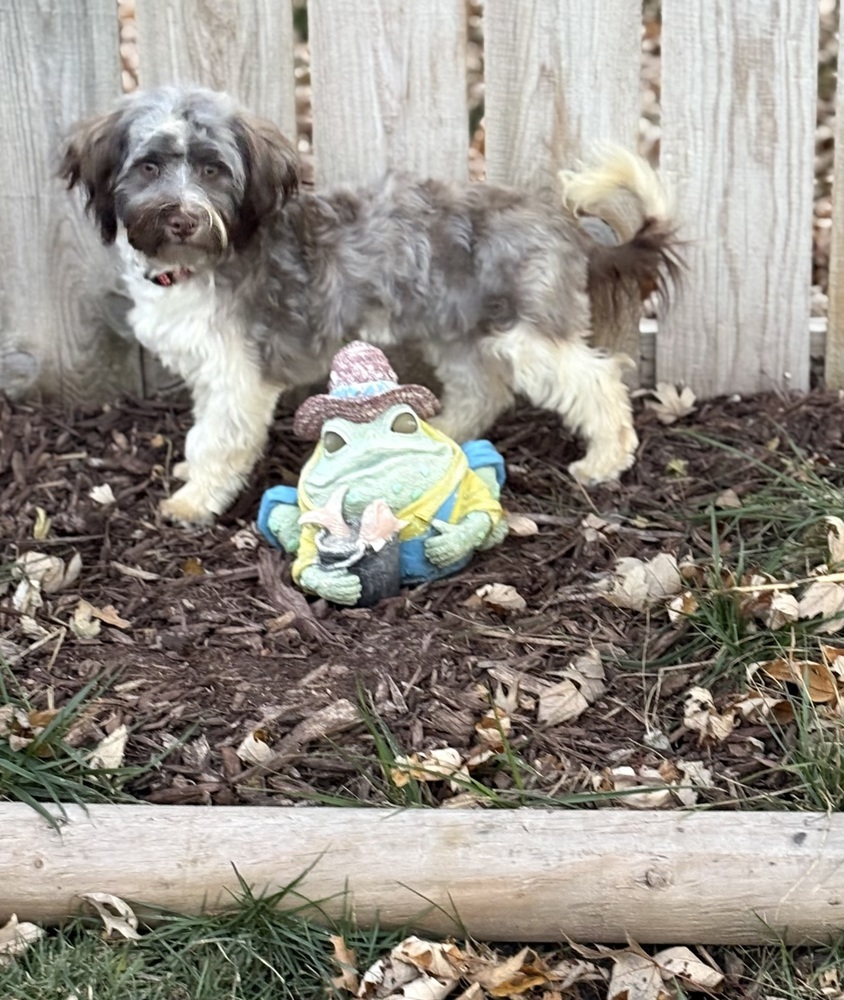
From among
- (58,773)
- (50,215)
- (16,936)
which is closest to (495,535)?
(58,773)

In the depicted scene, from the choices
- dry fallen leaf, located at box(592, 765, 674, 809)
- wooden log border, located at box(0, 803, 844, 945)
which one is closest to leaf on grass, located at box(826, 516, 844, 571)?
dry fallen leaf, located at box(592, 765, 674, 809)

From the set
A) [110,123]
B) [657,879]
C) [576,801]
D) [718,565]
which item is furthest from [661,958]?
[110,123]

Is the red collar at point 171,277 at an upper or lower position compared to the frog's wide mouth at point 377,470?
upper

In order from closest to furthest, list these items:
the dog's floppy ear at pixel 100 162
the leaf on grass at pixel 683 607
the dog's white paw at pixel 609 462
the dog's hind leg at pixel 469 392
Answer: the leaf on grass at pixel 683 607
the dog's floppy ear at pixel 100 162
the dog's white paw at pixel 609 462
the dog's hind leg at pixel 469 392

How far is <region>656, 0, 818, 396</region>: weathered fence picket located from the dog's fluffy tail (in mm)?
163

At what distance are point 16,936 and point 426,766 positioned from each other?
3.23 ft

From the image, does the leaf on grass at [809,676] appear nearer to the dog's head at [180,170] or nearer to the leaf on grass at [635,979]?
the leaf on grass at [635,979]

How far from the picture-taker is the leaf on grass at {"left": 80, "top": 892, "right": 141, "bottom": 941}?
2.62m

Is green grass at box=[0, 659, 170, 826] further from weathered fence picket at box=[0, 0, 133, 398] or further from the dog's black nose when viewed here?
weathered fence picket at box=[0, 0, 133, 398]

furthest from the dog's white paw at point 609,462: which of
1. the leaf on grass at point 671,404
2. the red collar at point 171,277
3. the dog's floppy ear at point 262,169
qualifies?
the red collar at point 171,277

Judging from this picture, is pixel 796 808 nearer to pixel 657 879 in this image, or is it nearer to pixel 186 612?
pixel 657 879

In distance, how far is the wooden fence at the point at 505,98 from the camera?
13.9 ft

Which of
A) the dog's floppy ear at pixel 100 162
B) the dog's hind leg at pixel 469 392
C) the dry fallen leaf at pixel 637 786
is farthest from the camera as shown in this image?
the dog's hind leg at pixel 469 392

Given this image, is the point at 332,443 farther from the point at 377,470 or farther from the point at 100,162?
the point at 100,162
